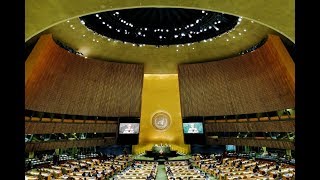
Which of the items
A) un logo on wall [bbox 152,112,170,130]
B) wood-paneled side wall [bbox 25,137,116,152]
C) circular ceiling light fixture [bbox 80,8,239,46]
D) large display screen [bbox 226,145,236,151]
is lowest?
large display screen [bbox 226,145,236,151]

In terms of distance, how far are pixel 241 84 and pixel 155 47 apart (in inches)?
292

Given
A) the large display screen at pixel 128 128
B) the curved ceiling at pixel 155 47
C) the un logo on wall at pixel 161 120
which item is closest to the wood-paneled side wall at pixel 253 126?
the un logo on wall at pixel 161 120

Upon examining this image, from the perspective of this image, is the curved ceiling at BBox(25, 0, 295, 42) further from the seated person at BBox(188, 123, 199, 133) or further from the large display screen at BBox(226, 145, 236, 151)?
the large display screen at BBox(226, 145, 236, 151)

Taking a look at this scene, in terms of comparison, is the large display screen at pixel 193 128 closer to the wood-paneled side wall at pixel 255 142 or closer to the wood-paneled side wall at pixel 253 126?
the wood-paneled side wall at pixel 253 126

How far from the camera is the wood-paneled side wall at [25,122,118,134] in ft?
65.5

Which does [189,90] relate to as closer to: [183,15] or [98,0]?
[183,15]

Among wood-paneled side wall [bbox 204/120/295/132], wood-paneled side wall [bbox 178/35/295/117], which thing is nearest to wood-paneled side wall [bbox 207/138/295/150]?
wood-paneled side wall [bbox 204/120/295/132]

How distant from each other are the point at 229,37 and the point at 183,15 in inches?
158

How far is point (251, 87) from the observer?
23109 mm

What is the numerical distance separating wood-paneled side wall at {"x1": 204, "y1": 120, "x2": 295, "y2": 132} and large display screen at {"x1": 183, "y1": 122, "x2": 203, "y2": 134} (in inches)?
23.4

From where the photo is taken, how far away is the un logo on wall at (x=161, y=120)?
31656mm

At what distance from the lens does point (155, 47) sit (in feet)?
77.4

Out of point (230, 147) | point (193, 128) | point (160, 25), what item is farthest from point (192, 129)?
point (160, 25)
